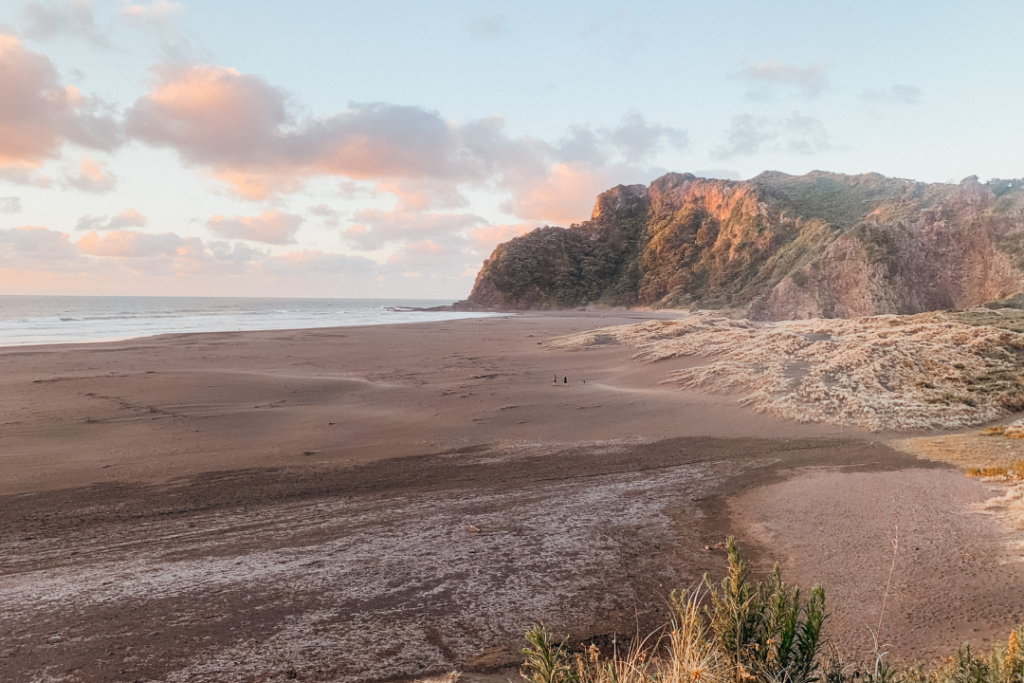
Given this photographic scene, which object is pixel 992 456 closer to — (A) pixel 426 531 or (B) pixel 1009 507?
(B) pixel 1009 507

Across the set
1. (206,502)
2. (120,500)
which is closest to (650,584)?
(206,502)

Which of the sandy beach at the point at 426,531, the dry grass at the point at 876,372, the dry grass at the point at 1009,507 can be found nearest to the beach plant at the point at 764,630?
the sandy beach at the point at 426,531

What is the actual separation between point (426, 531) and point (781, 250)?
7092 cm

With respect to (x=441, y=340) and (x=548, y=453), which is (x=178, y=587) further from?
(x=441, y=340)

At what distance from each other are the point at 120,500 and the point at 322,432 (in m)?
4.16

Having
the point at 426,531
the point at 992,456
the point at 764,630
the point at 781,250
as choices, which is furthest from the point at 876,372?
the point at 781,250

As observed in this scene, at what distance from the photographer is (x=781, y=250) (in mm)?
67000

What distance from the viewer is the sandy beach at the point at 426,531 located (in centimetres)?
437

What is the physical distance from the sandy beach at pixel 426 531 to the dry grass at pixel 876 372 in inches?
51.9

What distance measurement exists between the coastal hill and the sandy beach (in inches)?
1122

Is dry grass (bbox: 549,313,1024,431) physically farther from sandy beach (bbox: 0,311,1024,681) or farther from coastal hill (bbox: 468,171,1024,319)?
coastal hill (bbox: 468,171,1024,319)

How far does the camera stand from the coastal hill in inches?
1462

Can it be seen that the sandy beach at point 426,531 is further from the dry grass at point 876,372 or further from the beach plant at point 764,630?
the beach plant at point 764,630

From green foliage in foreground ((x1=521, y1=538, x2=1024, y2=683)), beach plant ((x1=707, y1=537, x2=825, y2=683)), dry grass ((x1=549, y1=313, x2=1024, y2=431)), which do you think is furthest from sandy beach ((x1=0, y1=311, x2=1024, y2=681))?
beach plant ((x1=707, y1=537, x2=825, y2=683))
